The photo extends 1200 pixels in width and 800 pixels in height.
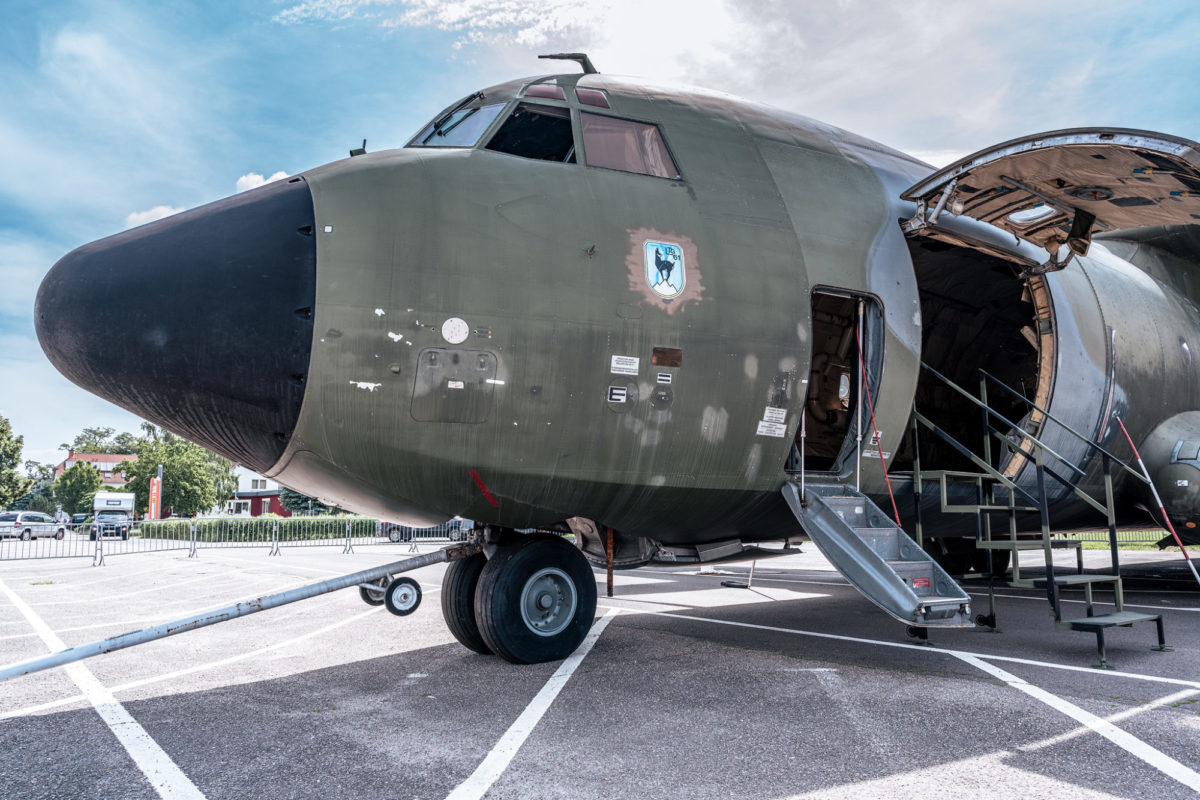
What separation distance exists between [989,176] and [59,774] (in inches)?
303

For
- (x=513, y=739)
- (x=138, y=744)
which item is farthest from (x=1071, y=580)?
(x=138, y=744)

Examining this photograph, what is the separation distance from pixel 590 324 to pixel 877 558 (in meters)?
2.61

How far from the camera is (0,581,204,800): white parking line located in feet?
12.1

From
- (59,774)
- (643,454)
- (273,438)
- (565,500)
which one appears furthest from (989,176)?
(59,774)

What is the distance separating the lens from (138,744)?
4418 mm

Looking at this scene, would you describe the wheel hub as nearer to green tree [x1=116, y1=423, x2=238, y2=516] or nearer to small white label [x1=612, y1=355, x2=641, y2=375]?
small white label [x1=612, y1=355, x2=641, y2=375]

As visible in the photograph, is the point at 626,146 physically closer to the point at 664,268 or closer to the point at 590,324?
the point at 664,268

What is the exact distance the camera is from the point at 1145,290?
9.82 metres

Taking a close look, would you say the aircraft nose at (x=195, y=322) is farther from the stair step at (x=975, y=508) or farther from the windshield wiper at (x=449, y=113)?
the stair step at (x=975, y=508)

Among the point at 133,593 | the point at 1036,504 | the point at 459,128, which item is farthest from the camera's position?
the point at 133,593

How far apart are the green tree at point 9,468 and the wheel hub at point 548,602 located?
2562 inches

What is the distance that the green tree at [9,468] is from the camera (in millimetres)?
56469

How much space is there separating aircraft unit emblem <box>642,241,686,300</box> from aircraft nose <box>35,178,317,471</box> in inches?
90.5

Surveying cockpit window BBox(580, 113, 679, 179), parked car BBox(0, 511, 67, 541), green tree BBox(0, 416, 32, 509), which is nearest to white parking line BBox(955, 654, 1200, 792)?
cockpit window BBox(580, 113, 679, 179)
